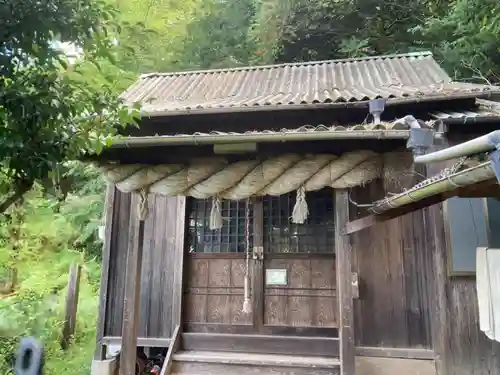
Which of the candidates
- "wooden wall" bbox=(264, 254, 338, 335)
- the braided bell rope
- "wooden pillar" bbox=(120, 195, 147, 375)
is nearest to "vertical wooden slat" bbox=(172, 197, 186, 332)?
"wooden wall" bbox=(264, 254, 338, 335)

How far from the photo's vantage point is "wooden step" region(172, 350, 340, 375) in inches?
163

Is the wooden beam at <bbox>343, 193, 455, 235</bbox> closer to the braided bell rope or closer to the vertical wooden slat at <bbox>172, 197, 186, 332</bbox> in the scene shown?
Answer: the braided bell rope

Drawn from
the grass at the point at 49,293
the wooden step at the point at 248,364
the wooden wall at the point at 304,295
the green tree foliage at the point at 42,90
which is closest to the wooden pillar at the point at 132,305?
the wooden step at the point at 248,364

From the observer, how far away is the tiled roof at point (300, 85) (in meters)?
4.69

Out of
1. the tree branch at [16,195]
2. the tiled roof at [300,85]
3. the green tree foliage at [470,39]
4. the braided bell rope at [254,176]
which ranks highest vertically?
the green tree foliage at [470,39]

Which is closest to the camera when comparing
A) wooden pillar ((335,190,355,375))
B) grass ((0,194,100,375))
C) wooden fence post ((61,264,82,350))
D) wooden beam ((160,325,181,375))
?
wooden pillar ((335,190,355,375))

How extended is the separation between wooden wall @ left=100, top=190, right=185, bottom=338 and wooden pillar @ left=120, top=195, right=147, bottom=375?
1242 mm

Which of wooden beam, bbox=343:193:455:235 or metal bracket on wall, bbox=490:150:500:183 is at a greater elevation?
wooden beam, bbox=343:193:455:235

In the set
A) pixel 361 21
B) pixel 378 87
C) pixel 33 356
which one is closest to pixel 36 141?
pixel 33 356

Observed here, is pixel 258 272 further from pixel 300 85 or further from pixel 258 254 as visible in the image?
pixel 300 85

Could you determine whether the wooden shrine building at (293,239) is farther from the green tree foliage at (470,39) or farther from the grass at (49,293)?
the grass at (49,293)

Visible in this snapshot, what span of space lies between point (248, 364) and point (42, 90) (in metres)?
3.37

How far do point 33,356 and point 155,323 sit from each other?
3421 millimetres

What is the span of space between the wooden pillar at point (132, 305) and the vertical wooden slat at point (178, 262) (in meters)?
1.17
